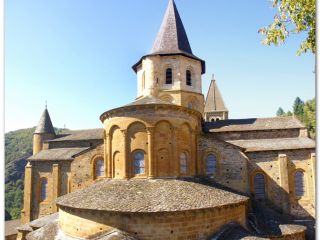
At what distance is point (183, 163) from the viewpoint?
53.3ft

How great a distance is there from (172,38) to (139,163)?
1476 centimetres

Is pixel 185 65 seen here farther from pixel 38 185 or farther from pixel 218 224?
pixel 38 185

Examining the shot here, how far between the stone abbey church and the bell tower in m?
0.09

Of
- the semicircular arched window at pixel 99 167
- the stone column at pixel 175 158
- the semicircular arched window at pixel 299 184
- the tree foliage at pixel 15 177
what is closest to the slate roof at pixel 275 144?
the semicircular arched window at pixel 299 184

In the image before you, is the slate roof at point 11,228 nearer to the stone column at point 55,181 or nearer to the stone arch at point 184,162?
the stone column at point 55,181

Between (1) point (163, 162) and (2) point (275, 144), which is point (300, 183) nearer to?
(2) point (275, 144)

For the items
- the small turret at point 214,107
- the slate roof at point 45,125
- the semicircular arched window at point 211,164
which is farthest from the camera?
the small turret at point 214,107

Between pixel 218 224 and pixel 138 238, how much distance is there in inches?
147

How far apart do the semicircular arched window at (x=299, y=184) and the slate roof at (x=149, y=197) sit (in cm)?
704

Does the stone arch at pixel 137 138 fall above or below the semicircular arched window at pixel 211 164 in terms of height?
above

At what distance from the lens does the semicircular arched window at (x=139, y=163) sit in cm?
1548

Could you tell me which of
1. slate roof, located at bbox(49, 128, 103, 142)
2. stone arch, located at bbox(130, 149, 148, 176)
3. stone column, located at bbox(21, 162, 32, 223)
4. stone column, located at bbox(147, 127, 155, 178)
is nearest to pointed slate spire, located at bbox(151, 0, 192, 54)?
slate roof, located at bbox(49, 128, 103, 142)

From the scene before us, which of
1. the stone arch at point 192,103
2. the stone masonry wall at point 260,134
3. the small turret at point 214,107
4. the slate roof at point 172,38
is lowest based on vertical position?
the stone masonry wall at point 260,134

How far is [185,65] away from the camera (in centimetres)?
2489
